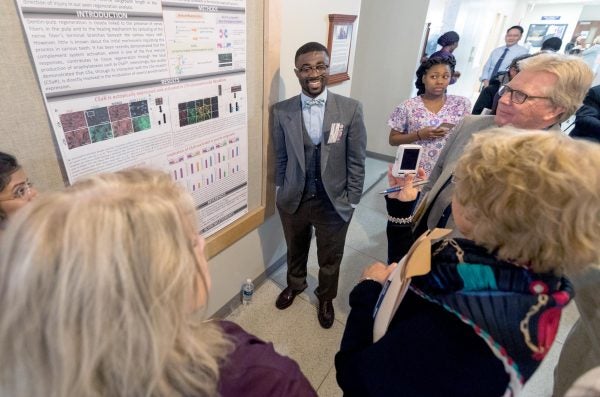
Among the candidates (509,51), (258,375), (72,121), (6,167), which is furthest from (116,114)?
(509,51)

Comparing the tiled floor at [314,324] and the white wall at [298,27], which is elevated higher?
the white wall at [298,27]

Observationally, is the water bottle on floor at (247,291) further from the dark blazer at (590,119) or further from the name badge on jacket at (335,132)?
Result: the dark blazer at (590,119)

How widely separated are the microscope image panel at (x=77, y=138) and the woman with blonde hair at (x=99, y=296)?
0.63m

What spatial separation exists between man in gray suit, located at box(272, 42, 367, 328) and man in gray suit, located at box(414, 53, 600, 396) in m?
0.52

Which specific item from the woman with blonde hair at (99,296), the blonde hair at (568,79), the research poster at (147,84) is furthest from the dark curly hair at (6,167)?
the blonde hair at (568,79)

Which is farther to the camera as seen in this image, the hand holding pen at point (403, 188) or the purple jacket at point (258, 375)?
the hand holding pen at point (403, 188)

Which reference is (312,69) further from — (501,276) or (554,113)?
(501,276)

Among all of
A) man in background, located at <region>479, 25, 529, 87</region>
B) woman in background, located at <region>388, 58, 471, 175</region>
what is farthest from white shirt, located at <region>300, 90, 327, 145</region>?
man in background, located at <region>479, 25, 529, 87</region>

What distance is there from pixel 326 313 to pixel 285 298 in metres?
0.31

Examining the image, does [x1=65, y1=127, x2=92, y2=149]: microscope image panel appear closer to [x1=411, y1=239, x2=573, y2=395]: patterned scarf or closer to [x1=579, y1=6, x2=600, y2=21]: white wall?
[x1=411, y1=239, x2=573, y2=395]: patterned scarf

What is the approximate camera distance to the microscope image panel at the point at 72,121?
95 cm

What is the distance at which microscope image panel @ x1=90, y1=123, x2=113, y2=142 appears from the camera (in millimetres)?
1037

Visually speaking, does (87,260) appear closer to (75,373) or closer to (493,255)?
(75,373)

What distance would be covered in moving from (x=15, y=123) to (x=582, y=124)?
11.7 feet
